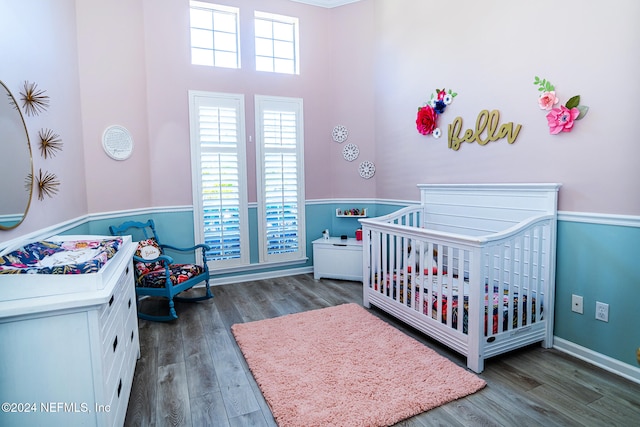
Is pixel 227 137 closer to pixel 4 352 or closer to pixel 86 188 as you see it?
pixel 86 188

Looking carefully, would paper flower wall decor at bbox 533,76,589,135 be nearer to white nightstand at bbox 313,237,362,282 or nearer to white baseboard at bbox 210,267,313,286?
white nightstand at bbox 313,237,362,282

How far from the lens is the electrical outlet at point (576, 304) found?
227 cm

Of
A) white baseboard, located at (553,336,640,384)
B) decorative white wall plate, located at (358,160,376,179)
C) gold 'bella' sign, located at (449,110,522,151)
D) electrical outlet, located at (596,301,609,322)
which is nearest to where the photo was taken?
white baseboard, located at (553,336,640,384)

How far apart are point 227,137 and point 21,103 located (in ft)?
6.92

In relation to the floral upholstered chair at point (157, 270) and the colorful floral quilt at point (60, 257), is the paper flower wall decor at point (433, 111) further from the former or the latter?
the colorful floral quilt at point (60, 257)

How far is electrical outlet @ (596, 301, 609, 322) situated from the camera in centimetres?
214

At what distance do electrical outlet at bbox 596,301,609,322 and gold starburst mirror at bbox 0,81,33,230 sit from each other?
3.30m

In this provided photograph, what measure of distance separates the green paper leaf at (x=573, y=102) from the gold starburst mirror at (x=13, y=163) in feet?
10.4

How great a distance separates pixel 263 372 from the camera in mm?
2145

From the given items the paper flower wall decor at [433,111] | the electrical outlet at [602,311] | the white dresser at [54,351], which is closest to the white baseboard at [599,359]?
the electrical outlet at [602,311]

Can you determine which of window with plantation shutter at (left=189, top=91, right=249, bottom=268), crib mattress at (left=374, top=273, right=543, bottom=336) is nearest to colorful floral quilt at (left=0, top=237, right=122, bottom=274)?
window with plantation shutter at (left=189, top=91, right=249, bottom=268)

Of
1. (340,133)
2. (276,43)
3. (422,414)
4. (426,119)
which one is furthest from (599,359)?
(276,43)

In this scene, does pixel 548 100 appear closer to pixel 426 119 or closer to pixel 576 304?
pixel 426 119

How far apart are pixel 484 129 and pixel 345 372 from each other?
217 centimetres
